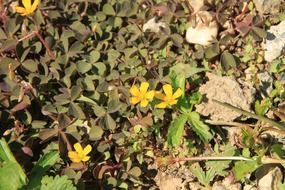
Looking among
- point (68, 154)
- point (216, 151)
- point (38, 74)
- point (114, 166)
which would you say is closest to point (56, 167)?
point (68, 154)

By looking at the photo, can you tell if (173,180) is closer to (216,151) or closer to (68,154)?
(216,151)

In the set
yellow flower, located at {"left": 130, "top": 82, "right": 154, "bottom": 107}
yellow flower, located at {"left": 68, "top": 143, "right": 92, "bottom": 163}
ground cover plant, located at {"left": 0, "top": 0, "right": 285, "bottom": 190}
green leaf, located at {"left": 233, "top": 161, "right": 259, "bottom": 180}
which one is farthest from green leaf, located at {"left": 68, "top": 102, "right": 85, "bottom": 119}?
green leaf, located at {"left": 233, "top": 161, "right": 259, "bottom": 180}

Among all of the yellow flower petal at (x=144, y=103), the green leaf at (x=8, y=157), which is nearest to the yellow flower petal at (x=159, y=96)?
the yellow flower petal at (x=144, y=103)

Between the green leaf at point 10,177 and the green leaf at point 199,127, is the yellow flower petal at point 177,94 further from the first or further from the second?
the green leaf at point 10,177

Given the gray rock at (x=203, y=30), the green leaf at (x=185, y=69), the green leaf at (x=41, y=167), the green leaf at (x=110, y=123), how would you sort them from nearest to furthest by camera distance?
the green leaf at (x=41, y=167) → the green leaf at (x=110, y=123) → the green leaf at (x=185, y=69) → the gray rock at (x=203, y=30)

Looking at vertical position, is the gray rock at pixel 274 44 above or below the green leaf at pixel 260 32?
below

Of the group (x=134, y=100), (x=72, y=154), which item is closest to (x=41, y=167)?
(x=72, y=154)

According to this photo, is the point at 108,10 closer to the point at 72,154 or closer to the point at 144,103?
the point at 144,103
